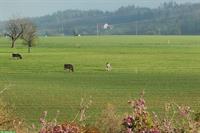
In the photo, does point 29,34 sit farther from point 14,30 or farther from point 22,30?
point 14,30

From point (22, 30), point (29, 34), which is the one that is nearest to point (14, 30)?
point (22, 30)

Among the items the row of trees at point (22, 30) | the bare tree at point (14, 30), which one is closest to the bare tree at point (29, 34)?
the row of trees at point (22, 30)

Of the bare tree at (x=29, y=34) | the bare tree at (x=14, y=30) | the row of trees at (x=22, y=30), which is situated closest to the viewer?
the bare tree at (x=29, y=34)

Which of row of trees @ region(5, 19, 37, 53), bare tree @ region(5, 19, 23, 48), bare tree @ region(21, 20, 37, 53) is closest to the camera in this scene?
bare tree @ region(21, 20, 37, 53)

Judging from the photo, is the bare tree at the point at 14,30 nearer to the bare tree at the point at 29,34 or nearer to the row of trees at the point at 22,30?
the row of trees at the point at 22,30

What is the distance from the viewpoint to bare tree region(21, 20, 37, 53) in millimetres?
123512

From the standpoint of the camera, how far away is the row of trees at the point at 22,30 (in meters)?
127

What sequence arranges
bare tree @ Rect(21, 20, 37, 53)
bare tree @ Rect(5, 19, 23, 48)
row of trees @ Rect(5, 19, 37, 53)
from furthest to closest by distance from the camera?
bare tree @ Rect(5, 19, 23, 48)
row of trees @ Rect(5, 19, 37, 53)
bare tree @ Rect(21, 20, 37, 53)

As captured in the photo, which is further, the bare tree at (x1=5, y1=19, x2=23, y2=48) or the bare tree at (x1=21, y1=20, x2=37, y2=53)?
the bare tree at (x1=5, y1=19, x2=23, y2=48)

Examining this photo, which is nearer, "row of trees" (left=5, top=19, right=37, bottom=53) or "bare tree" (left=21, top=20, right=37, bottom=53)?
"bare tree" (left=21, top=20, right=37, bottom=53)

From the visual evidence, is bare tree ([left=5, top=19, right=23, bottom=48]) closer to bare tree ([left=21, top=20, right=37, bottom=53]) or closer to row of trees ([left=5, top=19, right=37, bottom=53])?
row of trees ([left=5, top=19, right=37, bottom=53])

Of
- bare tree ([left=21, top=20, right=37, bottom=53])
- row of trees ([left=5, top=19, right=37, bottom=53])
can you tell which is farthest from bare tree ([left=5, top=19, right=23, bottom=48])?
bare tree ([left=21, top=20, right=37, bottom=53])

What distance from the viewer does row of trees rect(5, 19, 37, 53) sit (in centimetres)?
12656

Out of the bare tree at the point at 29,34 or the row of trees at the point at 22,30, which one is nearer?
the bare tree at the point at 29,34
